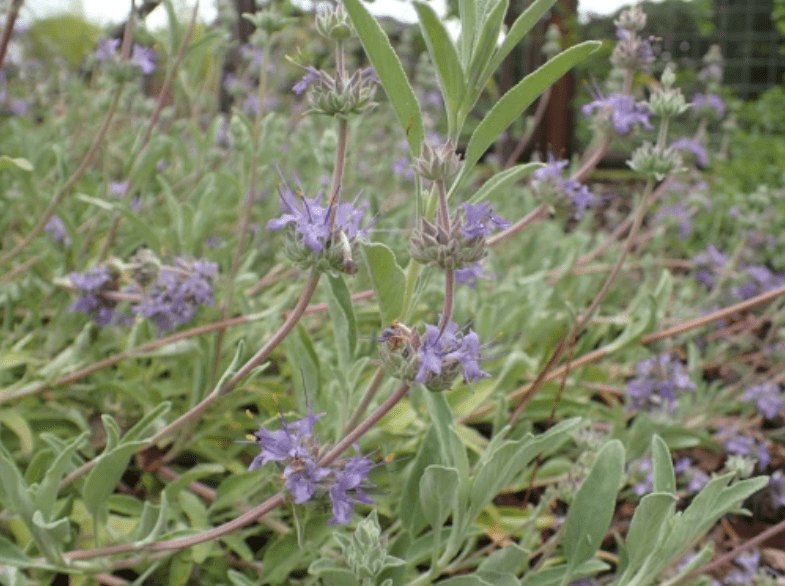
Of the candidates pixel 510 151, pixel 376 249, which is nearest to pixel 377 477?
pixel 376 249

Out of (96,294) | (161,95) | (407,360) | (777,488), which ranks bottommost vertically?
(777,488)

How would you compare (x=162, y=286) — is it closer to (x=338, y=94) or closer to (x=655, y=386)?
(x=338, y=94)

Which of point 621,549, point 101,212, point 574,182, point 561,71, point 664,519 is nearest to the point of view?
point 561,71

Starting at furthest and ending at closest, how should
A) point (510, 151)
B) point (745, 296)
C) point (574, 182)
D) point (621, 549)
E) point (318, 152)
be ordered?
point (510, 151)
point (745, 296)
point (318, 152)
point (574, 182)
point (621, 549)

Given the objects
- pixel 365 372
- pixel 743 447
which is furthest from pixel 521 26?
pixel 743 447

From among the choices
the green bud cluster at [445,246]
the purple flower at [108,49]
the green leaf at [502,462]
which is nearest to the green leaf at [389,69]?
the green bud cluster at [445,246]

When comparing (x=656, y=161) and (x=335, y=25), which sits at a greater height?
(x=335, y=25)

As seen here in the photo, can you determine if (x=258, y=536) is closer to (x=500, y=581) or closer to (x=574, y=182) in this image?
(x=500, y=581)

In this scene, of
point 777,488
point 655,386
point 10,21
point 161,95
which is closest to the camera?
point 10,21
